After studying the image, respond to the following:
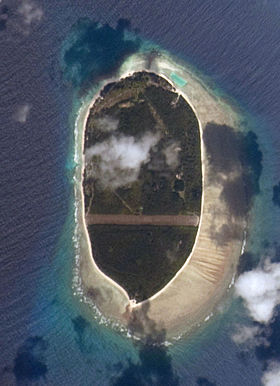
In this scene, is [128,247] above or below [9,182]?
below

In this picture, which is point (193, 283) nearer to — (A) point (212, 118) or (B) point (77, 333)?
(B) point (77, 333)

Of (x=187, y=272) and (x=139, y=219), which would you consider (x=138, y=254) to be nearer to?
(x=139, y=219)

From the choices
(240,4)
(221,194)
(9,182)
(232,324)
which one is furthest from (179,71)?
(232,324)

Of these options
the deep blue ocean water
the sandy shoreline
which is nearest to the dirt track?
the sandy shoreline

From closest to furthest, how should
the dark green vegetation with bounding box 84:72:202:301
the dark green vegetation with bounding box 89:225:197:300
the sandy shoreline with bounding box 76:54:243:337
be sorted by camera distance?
the dark green vegetation with bounding box 89:225:197:300, the dark green vegetation with bounding box 84:72:202:301, the sandy shoreline with bounding box 76:54:243:337

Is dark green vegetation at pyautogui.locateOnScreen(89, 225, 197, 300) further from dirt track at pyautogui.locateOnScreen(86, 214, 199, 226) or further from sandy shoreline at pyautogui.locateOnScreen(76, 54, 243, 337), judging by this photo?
sandy shoreline at pyautogui.locateOnScreen(76, 54, 243, 337)

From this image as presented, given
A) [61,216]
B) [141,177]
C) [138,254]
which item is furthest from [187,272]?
[61,216]
